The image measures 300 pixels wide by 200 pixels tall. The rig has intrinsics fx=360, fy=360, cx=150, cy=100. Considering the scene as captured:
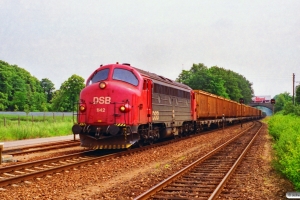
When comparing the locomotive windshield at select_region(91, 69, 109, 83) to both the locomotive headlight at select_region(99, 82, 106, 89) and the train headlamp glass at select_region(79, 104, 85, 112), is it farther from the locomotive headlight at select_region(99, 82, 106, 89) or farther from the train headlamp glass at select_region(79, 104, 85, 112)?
the train headlamp glass at select_region(79, 104, 85, 112)

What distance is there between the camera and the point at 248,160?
13859 mm

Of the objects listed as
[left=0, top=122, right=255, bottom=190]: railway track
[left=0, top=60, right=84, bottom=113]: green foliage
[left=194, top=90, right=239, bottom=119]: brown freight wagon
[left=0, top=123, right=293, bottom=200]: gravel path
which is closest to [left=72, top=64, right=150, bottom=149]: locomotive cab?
[left=0, top=122, right=255, bottom=190]: railway track

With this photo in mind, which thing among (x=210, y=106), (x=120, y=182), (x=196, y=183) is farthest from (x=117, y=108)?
(x=210, y=106)

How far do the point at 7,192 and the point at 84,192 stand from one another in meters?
1.76

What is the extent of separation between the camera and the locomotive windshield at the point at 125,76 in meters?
15.5

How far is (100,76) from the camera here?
1586cm

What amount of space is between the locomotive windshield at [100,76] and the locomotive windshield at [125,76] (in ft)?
1.40

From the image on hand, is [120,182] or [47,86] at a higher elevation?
[47,86]

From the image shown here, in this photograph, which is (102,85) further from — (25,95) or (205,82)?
(25,95)

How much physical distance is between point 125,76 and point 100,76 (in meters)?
1.14

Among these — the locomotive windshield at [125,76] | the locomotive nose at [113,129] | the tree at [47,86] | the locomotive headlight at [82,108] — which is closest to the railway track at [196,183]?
the locomotive nose at [113,129]

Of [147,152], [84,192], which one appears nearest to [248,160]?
[147,152]

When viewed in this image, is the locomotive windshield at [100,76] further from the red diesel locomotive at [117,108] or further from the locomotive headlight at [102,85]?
the locomotive headlight at [102,85]

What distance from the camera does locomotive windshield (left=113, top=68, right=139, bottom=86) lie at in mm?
15547
